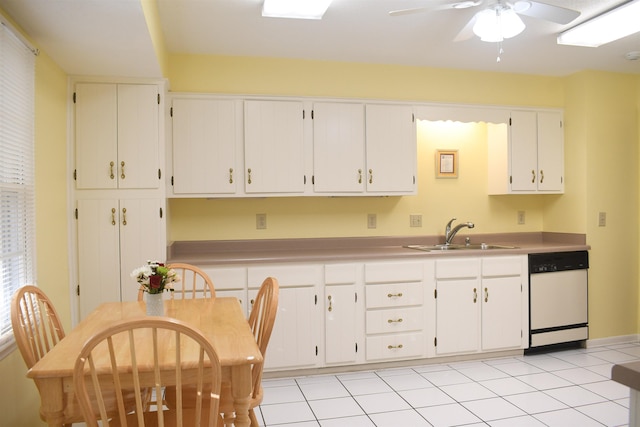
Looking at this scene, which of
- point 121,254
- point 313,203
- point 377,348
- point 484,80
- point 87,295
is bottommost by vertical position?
point 377,348

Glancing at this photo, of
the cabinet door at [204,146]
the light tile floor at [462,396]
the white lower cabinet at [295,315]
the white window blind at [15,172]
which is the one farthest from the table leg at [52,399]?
the cabinet door at [204,146]

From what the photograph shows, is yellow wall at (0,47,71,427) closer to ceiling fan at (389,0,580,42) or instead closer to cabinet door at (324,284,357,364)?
cabinet door at (324,284,357,364)

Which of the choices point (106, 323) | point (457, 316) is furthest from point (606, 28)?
point (106, 323)

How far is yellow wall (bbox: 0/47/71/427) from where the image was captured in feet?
7.84

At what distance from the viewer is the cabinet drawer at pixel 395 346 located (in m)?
3.62

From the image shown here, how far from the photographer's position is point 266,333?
83.4 inches

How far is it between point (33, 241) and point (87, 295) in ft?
2.75

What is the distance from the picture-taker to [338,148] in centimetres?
383

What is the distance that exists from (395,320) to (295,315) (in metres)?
0.79

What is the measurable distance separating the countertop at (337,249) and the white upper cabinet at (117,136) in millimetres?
616

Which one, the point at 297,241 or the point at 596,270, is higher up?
the point at 297,241

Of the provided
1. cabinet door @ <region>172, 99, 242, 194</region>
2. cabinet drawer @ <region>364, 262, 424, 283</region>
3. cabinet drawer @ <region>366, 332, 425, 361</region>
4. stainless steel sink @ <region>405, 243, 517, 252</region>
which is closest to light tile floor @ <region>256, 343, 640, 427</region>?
cabinet drawer @ <region>366, 332, 425, 361</region>

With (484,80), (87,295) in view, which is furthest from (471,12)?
(87,295)

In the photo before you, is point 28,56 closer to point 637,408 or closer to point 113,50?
point 113,50
